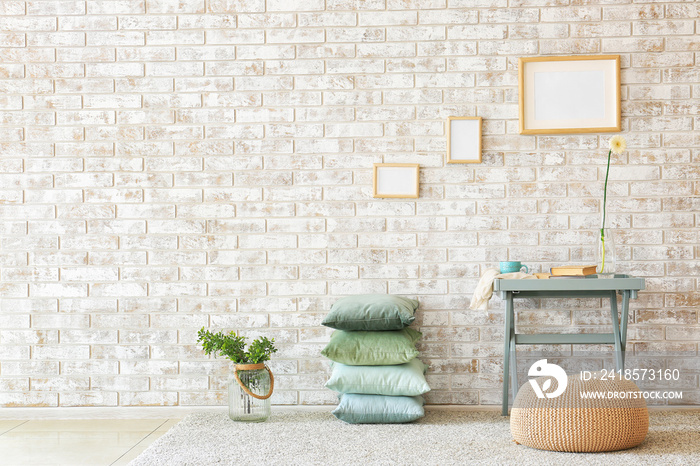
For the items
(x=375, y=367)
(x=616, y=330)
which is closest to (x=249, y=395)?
(x=375, y=367)

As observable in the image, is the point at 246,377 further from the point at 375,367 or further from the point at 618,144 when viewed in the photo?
the point at 618,144

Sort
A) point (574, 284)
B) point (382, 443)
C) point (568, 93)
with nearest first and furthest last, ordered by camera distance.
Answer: point (382, 443), point (574, 284), point (568, 93)

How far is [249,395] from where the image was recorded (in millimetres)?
2852

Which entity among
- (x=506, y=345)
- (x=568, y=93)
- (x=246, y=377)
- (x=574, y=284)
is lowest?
(x=246, y=377)

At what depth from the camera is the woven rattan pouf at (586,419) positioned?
219 cm

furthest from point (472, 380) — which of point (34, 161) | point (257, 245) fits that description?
point (34, 161)

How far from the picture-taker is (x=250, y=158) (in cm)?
318

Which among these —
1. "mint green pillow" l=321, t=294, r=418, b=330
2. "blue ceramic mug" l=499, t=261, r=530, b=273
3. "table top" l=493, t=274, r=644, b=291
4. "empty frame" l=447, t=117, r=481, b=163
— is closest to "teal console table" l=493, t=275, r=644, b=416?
"table top" l=493, t=274, r=644, b=291

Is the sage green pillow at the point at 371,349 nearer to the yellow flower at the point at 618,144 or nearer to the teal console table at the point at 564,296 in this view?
the teal console table at the point at 564,296

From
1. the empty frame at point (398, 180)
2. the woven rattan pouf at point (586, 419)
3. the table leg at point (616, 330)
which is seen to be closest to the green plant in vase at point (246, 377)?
the empty frame at point (398, 180)

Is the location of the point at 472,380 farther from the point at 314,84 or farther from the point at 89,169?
the point at 89,169

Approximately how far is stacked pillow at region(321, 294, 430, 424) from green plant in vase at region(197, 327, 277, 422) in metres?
0.33

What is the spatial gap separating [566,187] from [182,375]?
2.17m

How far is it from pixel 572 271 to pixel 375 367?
0.99 m
